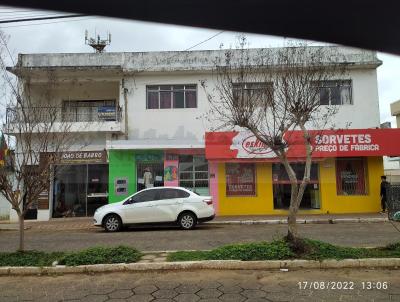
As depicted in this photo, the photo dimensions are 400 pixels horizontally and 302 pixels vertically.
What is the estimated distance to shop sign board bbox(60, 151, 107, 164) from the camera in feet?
69.2

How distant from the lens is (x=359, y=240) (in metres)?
12.1

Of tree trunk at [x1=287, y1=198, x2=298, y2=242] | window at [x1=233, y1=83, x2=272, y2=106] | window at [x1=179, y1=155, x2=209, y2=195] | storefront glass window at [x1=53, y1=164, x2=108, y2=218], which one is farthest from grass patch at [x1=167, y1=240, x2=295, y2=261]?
storefront glass window at [x1=53, y1=164, x2=108, y2=218]

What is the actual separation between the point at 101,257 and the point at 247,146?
1234 cm

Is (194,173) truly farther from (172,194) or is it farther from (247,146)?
(172,194)

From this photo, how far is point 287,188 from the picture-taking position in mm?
21141

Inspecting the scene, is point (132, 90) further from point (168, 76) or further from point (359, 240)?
point (359, 240)

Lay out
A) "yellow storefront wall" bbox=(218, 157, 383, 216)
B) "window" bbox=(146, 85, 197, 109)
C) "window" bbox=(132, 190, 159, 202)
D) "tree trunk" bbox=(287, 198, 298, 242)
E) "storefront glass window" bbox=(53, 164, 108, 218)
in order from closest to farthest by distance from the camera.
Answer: "tree trunk" bbox=(287, 198, 298, 242) → "window" bbox=(132, 190, 159, 202) → "yellow storefront wall" bbox=(218, 157, 383, 216) → "storefront glass window" bbox=(53, 164, 108, 218) → "window" bbox=(146, 85, 197, 109)

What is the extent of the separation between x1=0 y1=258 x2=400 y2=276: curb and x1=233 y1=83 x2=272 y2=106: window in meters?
3.89

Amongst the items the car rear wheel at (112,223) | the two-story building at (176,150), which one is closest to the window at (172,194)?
the car rear wheel at (112,223)

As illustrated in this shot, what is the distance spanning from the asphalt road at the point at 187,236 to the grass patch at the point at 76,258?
2263 mm

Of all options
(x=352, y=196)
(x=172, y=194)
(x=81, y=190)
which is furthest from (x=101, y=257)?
(x=352, y=196)

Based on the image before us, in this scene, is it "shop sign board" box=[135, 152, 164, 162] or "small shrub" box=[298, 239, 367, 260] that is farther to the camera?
"shop sign board" box=[135, 152, 164, 162]

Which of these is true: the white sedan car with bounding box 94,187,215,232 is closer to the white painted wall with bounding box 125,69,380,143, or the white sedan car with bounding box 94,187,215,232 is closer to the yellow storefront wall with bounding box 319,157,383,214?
the white painted wall with bounding box 125,69,380,143

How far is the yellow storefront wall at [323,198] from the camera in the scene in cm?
2080
